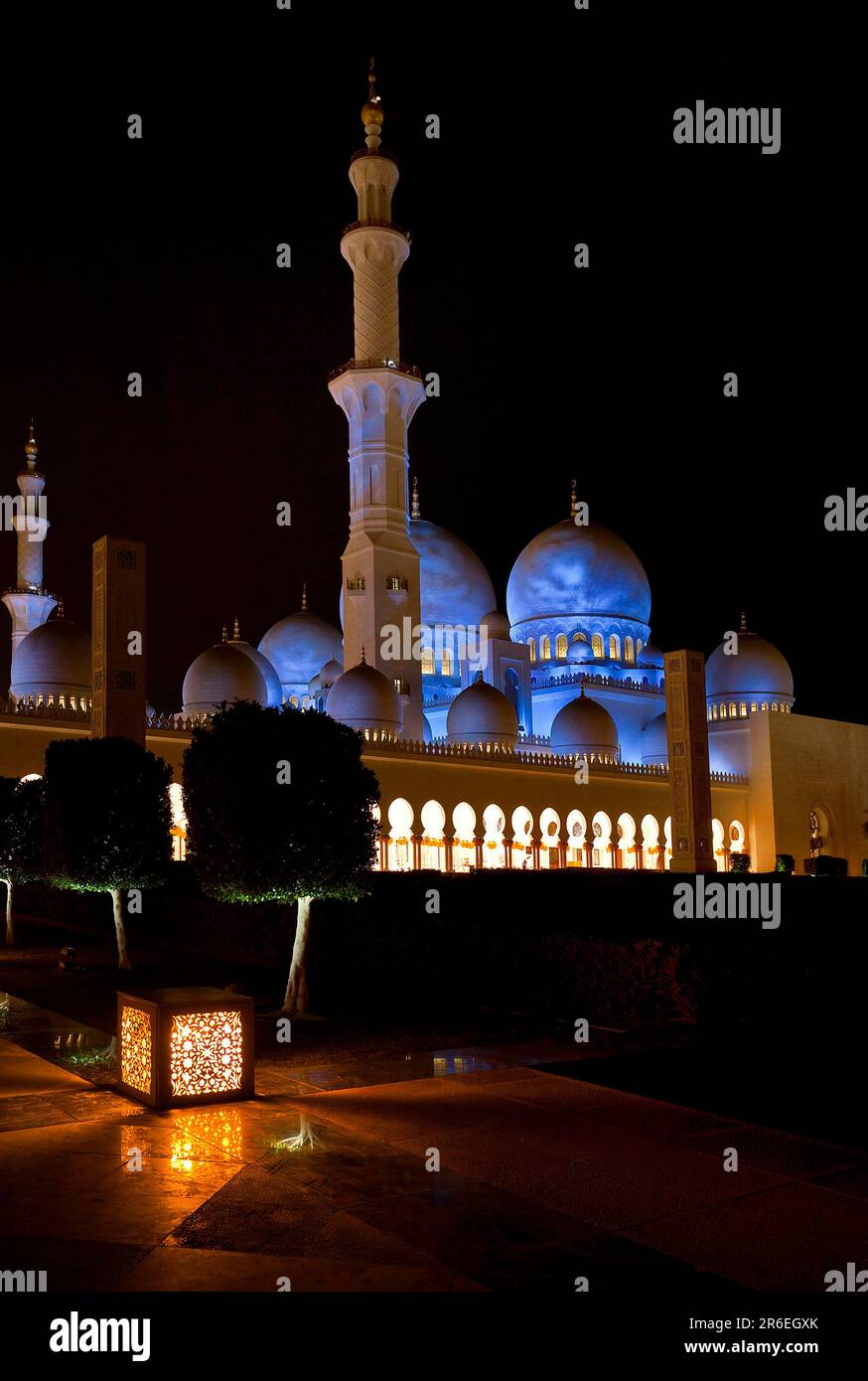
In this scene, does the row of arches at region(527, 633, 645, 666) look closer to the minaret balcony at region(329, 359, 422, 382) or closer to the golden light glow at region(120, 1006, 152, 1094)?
the minaret balcony at region(329, 359, 422, 382)

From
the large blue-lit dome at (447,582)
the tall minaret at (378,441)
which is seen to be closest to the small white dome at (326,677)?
the large blue-lit dome at (447,582)

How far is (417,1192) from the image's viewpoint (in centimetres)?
412

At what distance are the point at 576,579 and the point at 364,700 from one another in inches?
504

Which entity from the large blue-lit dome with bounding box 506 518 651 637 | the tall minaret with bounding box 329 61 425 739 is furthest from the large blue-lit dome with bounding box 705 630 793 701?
the tall minaret with bounding box 329 61 425 739

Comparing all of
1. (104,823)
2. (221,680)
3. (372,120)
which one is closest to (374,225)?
(372,120)

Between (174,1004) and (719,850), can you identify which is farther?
(719,850)

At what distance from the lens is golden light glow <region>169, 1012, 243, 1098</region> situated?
18.5 ft

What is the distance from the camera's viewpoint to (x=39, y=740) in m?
21.0

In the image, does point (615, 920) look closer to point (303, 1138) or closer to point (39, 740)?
point (303, 1138)

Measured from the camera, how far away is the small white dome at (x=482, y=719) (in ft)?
96.5

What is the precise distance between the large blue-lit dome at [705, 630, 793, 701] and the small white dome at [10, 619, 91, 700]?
66.5 feet

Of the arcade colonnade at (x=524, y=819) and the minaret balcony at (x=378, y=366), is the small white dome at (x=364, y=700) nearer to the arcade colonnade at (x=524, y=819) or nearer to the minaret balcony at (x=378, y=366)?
the arcade colonnade at (x=524, y=819)

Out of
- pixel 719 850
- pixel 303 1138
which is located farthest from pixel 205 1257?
→ pixel 719 850

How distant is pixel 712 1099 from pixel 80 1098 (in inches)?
127
